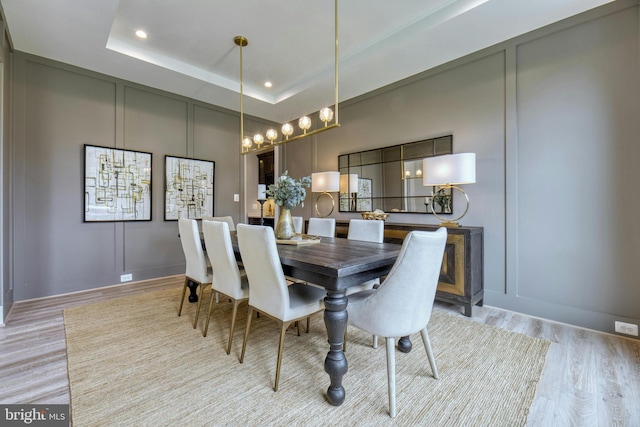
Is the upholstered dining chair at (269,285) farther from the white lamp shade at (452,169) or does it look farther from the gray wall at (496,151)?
the gray wall at (496,151)

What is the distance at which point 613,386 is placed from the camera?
163cm

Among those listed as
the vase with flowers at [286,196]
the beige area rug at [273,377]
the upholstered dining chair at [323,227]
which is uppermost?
the vase with flowers at [286,196]

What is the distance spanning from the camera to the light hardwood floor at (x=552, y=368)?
144cm

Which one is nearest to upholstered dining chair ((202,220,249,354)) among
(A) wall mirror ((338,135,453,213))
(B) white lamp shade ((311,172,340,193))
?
(B) white lamp shade ((311,172,340,193))

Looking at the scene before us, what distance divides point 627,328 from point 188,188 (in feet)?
16.8

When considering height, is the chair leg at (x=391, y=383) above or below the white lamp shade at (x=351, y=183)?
below

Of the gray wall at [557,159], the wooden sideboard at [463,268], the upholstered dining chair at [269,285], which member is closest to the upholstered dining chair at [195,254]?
the upholstered dining chair at [269,285]

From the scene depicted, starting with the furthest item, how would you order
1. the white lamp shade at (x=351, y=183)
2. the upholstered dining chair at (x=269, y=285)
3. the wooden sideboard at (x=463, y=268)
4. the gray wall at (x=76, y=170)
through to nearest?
1. the white lamp shade at (x=351, y=183)
2. the gray wall at (x=76, y=170)
3. the wooden sideboard at (x=463, y=268)
4. the upholstered dining chair at (x=269, y=285)

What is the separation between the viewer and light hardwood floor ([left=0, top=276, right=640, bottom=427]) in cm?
144

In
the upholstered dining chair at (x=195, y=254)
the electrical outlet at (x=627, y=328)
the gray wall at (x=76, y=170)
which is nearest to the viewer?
the electrical outlet at (x=627, y=328)

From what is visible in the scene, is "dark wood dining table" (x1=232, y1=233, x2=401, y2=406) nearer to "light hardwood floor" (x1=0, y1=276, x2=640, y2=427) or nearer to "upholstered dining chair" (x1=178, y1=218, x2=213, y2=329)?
"light hardwood floor" (x1=0, y1=276, x2=640, y2=427)

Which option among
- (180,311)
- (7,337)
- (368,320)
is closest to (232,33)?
(180,311)

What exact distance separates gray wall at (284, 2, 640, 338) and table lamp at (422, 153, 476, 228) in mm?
386

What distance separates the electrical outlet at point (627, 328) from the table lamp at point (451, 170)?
1.40 meters
